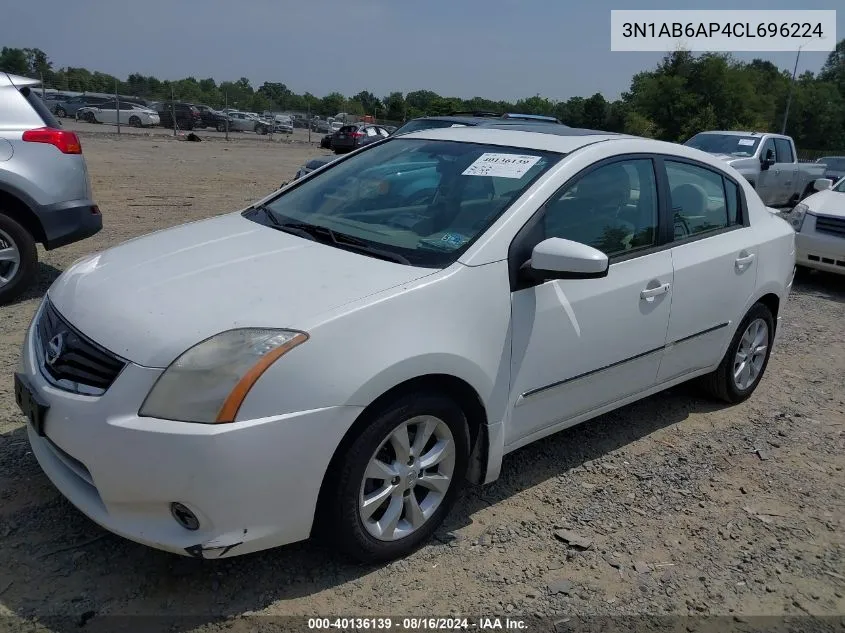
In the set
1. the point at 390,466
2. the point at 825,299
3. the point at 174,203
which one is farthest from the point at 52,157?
the point at 825,299

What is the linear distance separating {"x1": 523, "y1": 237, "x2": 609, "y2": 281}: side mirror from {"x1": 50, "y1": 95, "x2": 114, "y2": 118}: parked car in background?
39983 mm

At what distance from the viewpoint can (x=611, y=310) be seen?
11.1 feet

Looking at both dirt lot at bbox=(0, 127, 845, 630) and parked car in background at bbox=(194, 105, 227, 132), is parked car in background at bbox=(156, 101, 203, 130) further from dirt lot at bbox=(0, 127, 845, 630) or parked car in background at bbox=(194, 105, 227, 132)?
dirt lot at bbox=(0, 127, 845, 630)

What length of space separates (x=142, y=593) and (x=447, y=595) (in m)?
1.10

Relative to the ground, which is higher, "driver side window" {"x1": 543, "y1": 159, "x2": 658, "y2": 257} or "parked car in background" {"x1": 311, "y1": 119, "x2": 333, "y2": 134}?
"parked car in background" {"x1": 311, "y1": 119, "x2": 333, "y2": 134}

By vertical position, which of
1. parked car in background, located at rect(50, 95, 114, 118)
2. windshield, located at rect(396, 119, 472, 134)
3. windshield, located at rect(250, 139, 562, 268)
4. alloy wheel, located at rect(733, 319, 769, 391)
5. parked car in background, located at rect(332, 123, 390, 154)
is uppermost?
parked car in background, located at rect(50, 95, 114, 118)

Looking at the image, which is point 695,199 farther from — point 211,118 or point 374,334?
point 211,118

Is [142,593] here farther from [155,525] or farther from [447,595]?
[447,595]

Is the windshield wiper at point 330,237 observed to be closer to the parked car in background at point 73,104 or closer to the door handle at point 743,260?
the door handle at point 743,260

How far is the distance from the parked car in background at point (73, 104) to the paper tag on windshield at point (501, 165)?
1546 inches

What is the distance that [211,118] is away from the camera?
39.2m

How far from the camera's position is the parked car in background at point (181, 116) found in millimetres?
36688

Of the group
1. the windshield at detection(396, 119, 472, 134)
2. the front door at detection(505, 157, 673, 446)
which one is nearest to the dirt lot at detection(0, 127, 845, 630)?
the front door at detection(505, 157, 673, 446)

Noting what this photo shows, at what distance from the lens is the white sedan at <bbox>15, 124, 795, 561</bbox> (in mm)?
2361
